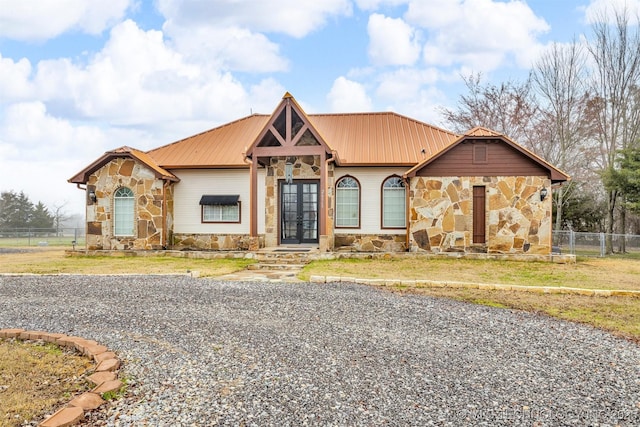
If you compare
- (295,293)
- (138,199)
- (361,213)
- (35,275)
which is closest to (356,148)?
(361,213)

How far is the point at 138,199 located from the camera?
15.6 metres

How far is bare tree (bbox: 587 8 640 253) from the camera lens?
22.1m

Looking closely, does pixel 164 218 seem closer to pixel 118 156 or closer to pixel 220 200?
pixel 220 200

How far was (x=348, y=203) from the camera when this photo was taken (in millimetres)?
15711

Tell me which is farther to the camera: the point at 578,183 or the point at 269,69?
the point at 578,183

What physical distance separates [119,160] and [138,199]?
154 cm

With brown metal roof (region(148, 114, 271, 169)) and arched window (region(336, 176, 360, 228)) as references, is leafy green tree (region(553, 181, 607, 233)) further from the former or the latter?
brown metal roof (region(148, 114, 271, 169))

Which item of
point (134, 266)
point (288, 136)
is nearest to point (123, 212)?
point (134, 266)

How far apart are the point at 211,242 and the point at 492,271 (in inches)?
385

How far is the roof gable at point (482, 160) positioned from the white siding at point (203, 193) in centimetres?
605

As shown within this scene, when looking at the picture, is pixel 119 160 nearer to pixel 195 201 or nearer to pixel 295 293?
pixel 195 201

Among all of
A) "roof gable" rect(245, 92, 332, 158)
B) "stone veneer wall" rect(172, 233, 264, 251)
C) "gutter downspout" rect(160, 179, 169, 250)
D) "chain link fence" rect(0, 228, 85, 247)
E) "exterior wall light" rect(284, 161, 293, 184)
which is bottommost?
"chain link fence" rect(0, 228, 85, 247)

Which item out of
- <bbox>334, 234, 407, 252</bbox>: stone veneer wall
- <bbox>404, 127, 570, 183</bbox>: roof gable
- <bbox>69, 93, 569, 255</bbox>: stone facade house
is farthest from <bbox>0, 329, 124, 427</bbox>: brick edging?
<bbox>404, 127, 570, 183</bbox>: roof gable

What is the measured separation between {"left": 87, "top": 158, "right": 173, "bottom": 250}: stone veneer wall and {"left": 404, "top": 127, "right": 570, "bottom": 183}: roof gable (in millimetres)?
8854
